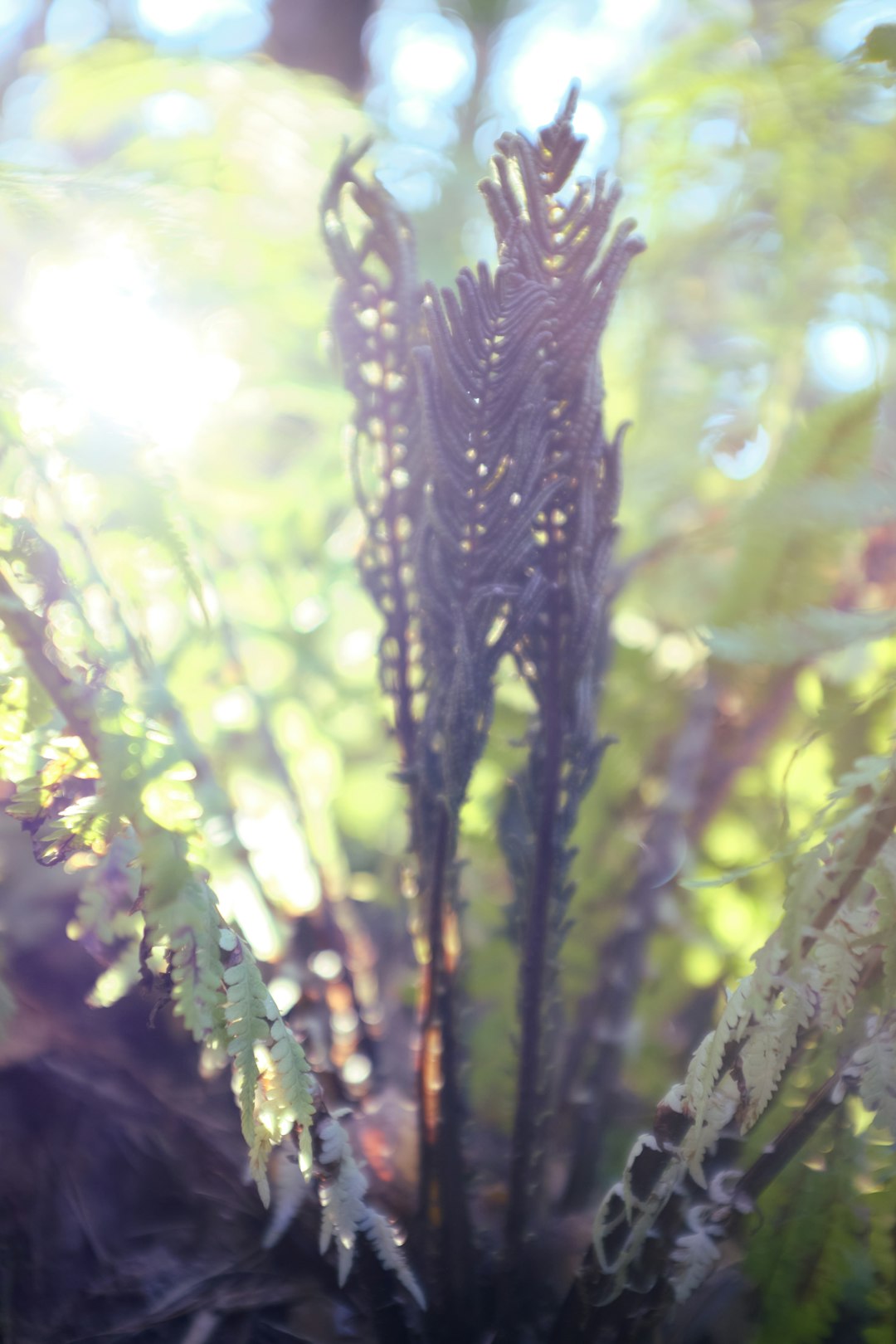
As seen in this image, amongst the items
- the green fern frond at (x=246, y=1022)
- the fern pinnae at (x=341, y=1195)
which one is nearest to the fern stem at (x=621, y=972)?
the fern pinnae at (x=341, y=1195)

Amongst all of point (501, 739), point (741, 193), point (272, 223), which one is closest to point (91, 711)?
point (501, 739)

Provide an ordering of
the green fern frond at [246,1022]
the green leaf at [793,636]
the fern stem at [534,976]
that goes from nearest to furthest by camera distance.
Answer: the green fern frond at [246,1022] → the fern stem at [534,976] → the green leaf at [793,636]

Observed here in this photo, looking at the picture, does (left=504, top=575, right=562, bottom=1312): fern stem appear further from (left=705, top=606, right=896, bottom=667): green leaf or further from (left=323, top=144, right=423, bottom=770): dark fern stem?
(left=705, top=606, right=896, bottom=667): green leaf

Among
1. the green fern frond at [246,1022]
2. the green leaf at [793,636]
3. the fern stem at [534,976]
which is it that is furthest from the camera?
the green leaf at [793,636]

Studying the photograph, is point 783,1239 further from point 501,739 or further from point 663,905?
point 501,739

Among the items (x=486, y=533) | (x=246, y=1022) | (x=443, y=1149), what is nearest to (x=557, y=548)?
(x=486, y=533)

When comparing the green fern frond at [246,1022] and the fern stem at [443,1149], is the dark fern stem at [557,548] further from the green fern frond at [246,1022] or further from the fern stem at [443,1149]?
the green fern frond at [246,1022]

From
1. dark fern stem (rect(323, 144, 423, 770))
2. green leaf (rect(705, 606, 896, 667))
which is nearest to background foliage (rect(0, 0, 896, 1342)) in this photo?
green leaf (rect(705, 606, 896, 667))

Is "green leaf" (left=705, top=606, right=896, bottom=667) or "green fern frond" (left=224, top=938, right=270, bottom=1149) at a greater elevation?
"green leaf" (left=705, top=606, right=896, bottom=667)
